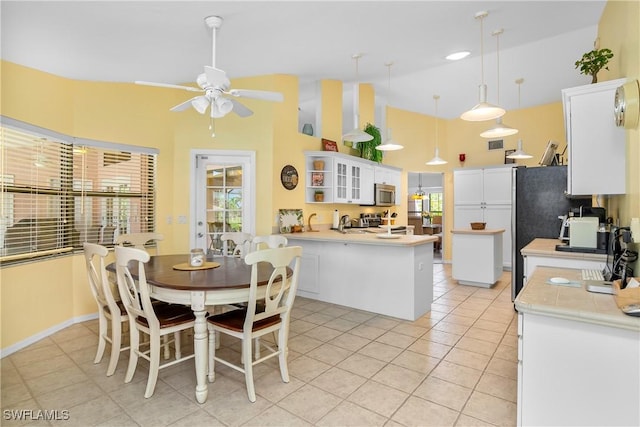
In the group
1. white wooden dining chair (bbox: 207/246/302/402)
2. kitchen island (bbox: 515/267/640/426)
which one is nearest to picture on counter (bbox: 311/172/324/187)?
white wooden dining chair (bbox: 207/246/302/402)

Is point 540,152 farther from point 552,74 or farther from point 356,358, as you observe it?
point 356,358

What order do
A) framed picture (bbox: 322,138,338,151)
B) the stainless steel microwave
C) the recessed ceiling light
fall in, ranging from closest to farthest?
the recessed ceiling light < framed picture (bbox: 322,138,338,151) < the stainless steel microwave

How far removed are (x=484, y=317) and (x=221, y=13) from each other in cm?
407

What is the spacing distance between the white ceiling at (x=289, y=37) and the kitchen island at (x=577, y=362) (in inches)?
109

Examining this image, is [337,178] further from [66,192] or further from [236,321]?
[66,192]

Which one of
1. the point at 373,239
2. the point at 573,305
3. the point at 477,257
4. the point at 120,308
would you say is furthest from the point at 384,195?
the point at 573,305

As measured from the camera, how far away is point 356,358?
8.94 ft

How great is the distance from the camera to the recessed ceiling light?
13.5ft

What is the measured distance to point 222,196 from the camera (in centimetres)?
444

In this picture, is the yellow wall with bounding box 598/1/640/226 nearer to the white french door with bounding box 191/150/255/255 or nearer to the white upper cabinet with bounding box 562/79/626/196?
the white upper cabinet with bounding box 562/79/626/196

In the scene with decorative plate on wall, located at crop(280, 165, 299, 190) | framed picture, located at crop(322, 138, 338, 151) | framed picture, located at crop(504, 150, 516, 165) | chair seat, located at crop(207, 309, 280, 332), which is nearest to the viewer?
chair seat, located at crop(207, 309, 280, 332)

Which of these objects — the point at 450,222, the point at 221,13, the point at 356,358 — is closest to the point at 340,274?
the point at 356,358

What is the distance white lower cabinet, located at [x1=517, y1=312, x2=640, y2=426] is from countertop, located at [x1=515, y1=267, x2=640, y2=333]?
46mm

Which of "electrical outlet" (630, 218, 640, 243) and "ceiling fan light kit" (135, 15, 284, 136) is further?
"ceiling fan light kit" (135, 15, 284, 136)
